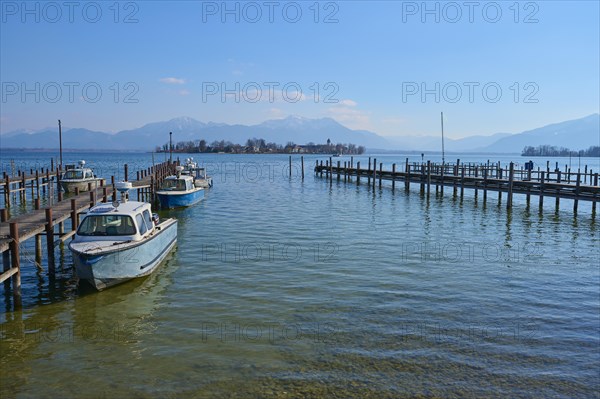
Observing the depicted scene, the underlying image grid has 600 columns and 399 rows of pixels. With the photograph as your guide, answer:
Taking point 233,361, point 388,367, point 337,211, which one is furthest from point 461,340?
point 337,211

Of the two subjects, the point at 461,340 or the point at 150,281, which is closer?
the point at 461,340

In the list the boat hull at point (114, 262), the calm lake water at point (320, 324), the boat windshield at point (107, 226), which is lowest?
the calm lake water at point (320, 324)

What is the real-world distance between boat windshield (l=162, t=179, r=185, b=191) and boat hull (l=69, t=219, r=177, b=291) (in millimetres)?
18473

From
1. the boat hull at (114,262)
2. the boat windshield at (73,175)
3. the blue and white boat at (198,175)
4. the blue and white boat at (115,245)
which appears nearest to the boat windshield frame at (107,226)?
the blue and white boat at (115,245)

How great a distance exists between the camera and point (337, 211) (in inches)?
1347

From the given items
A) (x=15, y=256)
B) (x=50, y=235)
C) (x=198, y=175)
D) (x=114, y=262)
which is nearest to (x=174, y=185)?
(x=198, y=175)

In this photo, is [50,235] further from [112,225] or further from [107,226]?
[112,225]

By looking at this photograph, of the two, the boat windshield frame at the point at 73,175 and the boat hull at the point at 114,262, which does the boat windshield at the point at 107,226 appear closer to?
the boat hull at the point at 114,262

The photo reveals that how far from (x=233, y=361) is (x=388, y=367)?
9.95ft

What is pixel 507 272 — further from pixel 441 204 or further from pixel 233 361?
pixel 441 204

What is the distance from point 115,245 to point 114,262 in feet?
1.62

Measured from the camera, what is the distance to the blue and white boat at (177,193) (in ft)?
109

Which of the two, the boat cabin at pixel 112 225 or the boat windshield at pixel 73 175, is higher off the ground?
the boat windshield at pixel 73 175

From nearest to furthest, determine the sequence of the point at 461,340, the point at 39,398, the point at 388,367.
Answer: the point at 39,398 < the point at 388,367 < the point at 461,340
